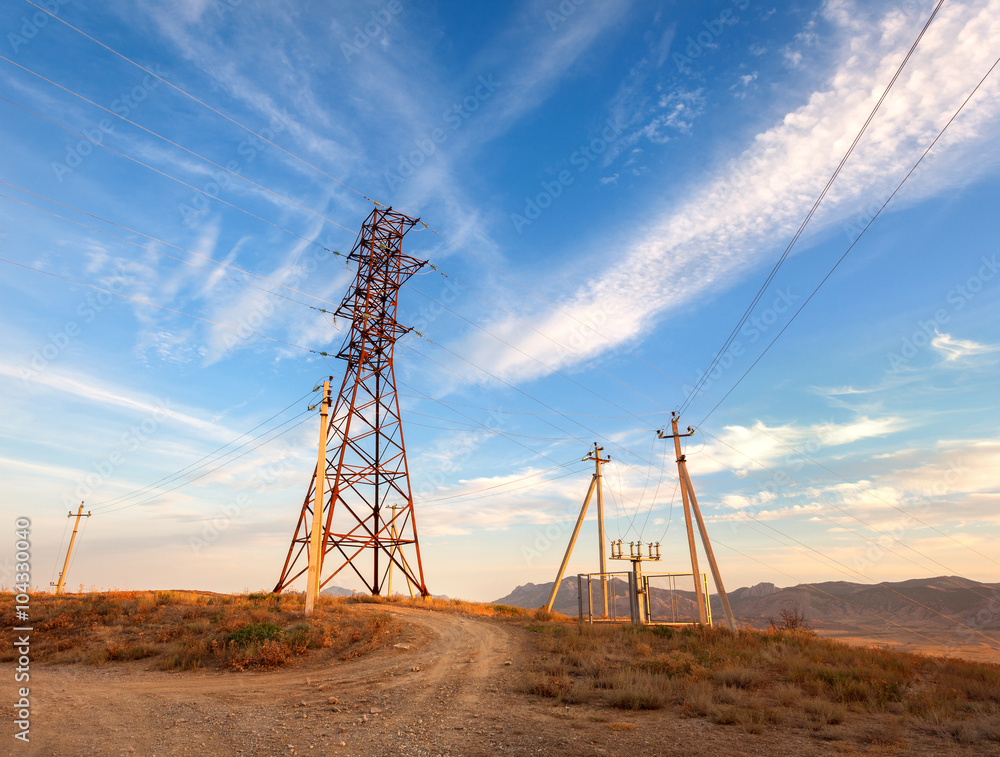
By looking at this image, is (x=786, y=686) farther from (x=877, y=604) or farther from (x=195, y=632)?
(x=877, y=604)

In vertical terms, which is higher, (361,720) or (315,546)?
(315,546)

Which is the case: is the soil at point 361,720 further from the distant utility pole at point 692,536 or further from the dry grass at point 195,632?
the distant utility pole at point 692,536

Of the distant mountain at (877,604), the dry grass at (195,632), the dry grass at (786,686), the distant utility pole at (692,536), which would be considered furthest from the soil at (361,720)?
the distant mountain at (877,604)

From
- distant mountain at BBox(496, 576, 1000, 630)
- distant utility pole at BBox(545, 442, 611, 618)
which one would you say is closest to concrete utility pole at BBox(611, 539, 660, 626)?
distant utility pole at BBox(545, 442, 611, 618)

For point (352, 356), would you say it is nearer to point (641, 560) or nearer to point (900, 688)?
point (641, 560)

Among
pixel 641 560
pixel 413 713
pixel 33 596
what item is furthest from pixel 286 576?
pixel 641 560

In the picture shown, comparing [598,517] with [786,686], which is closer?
[786,686]

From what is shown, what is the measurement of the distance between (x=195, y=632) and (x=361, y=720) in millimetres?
11318

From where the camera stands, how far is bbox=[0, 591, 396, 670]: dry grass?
14992 mm

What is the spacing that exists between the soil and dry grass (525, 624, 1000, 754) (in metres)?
0.36

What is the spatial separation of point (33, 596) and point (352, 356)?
20011 mm

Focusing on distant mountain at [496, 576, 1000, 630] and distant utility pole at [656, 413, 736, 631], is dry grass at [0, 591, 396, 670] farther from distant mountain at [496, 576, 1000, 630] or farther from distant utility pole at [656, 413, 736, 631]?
distant mountain at [496, 576, 1000, 630]

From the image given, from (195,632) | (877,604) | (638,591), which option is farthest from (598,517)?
(877,604)

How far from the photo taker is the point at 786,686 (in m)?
11.6
